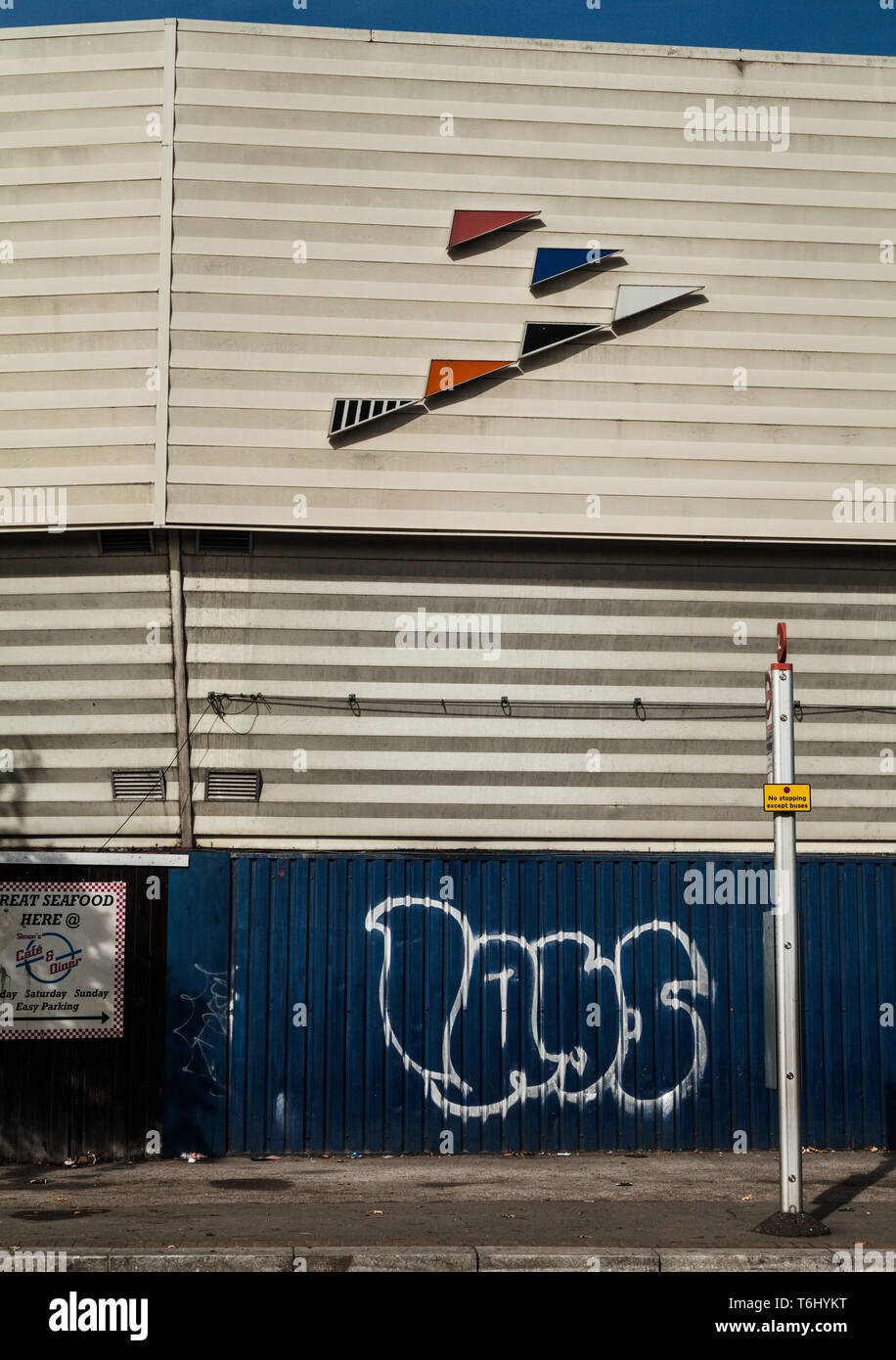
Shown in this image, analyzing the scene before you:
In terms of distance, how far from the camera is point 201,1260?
8.04 m

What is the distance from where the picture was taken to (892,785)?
12445 mm

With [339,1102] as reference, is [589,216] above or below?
above

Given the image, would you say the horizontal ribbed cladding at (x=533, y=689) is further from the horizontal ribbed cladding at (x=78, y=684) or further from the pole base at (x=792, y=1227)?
the pole base at (x=792, y=1227)

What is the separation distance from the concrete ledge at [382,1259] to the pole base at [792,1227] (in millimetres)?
2055

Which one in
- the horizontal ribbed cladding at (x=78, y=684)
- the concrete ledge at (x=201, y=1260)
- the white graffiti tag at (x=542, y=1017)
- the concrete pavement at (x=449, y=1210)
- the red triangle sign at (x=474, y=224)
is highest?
the red triangle sign at (x=474, y=224)

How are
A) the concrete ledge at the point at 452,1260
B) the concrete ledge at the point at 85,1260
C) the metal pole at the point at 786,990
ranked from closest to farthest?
the concrete ledge at the point at 85,1260
the concrete ledge at the point at 452,1260
the metal pole at the point at 786,990

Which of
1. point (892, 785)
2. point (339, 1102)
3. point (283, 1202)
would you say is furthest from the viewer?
point (892, 785)

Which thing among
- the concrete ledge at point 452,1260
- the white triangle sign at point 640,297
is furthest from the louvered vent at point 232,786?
the white triangle sign at point 640,297

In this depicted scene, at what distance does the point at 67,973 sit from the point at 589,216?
852cm

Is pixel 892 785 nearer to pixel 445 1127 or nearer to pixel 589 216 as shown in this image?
pixel 445 1127

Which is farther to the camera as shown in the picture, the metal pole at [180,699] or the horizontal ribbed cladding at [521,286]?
the metal pole at [180,699]

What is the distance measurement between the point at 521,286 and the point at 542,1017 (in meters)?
6.78

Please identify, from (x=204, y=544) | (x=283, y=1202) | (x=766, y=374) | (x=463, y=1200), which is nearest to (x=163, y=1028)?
(x=283, y=1202)

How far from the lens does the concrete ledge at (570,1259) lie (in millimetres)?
8078
